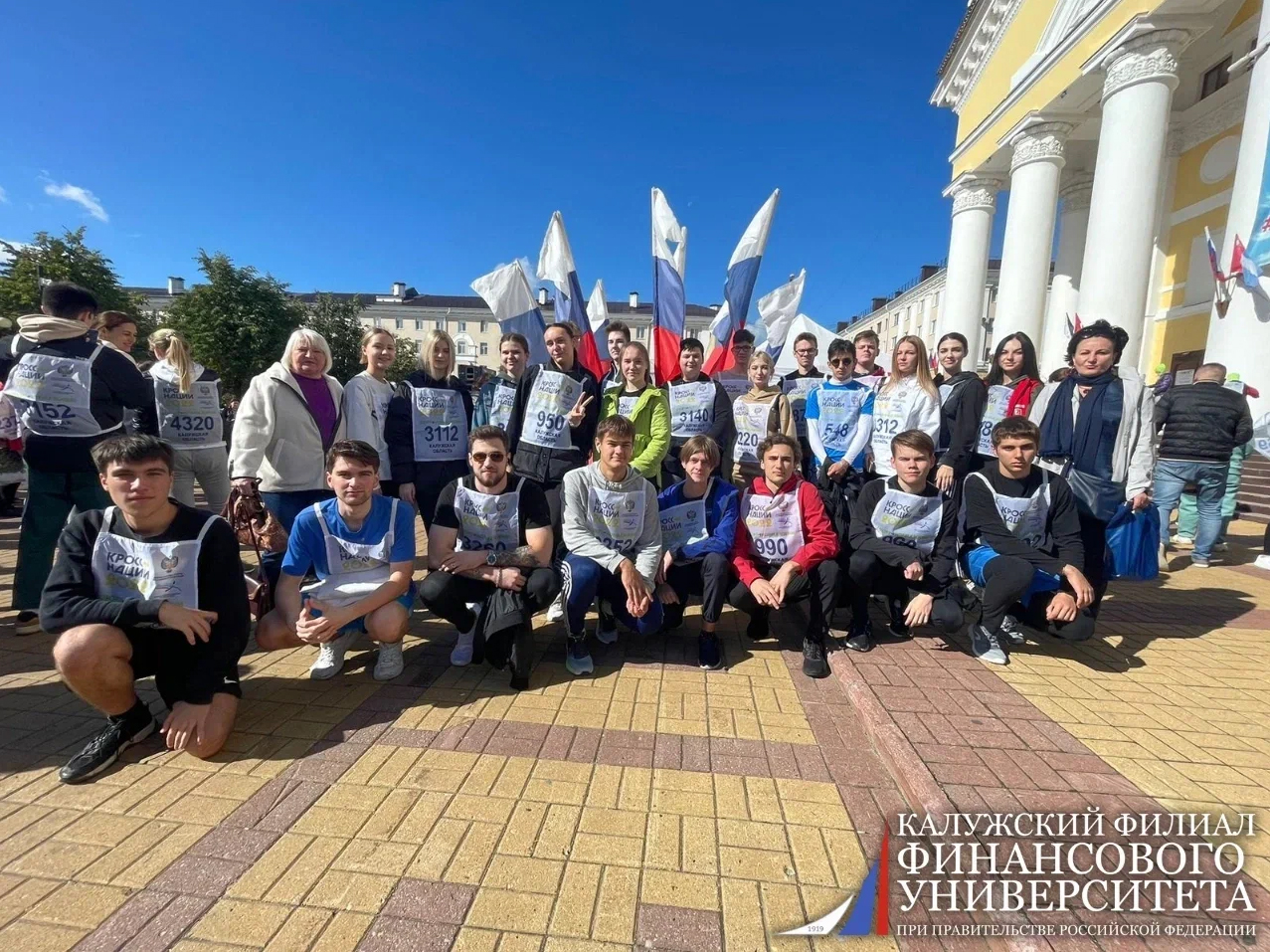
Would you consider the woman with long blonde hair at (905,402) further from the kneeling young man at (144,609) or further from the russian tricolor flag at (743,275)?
the kneeling young man at (144,609)

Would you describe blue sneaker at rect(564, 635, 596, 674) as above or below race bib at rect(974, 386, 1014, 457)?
below

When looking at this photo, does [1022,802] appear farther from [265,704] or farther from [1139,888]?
[265,704]

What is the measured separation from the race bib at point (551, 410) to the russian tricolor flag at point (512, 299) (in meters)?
1.90

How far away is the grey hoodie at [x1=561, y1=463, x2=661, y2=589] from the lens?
135 inches

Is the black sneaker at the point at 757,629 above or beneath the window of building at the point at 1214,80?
beneath

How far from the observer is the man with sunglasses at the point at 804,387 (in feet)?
16.9

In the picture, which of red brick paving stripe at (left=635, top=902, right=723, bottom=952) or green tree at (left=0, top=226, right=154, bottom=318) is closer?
red brick paving stripe at (left=635, top=902, right=723, bottom=952)

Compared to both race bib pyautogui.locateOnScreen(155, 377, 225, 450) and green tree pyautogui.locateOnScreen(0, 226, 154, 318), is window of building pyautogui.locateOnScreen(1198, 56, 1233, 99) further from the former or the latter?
green tree pyautogui.locateOnScreen(0, 226, 154, 318)

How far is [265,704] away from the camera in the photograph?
2865 mm

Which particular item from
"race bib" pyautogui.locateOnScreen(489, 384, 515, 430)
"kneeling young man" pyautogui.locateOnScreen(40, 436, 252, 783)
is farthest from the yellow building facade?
"kneeling young man" pyautogui.locateOnScreen(40, 436, 252, 783)

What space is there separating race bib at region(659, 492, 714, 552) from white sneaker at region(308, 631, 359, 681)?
210cm

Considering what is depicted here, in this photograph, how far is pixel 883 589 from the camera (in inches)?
144

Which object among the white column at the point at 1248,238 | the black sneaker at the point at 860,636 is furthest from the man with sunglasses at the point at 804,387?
the white column at the point at 1248,238

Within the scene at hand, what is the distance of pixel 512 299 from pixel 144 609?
15.4ft
